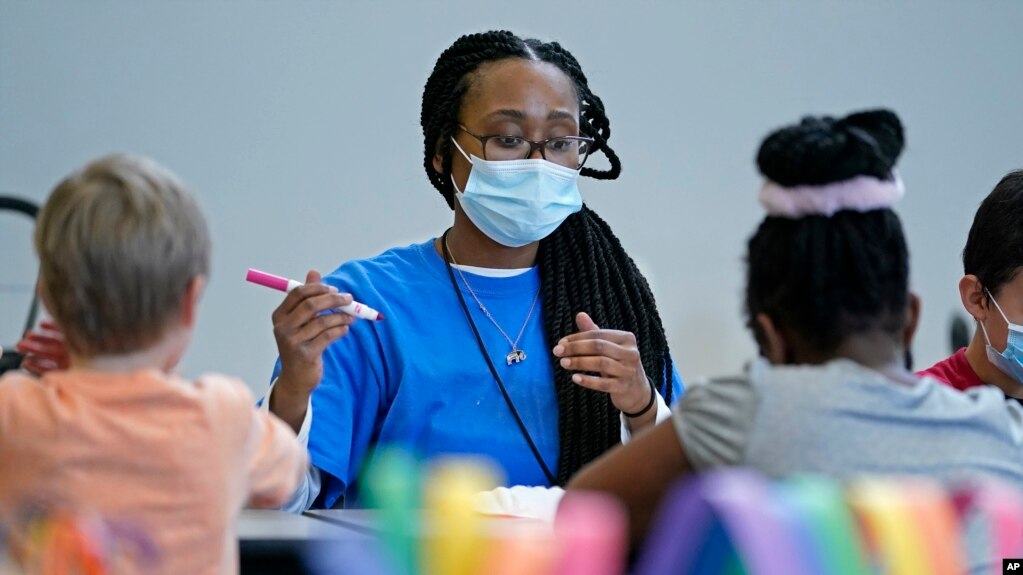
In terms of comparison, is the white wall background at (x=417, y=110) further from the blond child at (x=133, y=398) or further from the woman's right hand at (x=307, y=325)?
the blond child at (x=133, y=398)

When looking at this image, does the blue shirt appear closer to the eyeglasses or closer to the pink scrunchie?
the eyeglasses

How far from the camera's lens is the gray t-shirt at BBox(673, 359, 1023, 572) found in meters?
0.97

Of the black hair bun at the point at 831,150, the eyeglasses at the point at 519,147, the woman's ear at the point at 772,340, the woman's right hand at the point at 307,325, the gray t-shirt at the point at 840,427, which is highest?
the black hair bun at the point at 831,150

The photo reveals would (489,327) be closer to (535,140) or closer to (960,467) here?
(535,140)

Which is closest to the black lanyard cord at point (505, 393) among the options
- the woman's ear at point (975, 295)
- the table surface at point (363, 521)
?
the table surface at point (363, 521)

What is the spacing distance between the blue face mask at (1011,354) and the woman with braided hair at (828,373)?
2.48 ft

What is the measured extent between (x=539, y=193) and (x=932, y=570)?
1.12m

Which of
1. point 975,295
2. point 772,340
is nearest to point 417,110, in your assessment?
point 975,295

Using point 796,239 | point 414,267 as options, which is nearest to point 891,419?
point 796,239

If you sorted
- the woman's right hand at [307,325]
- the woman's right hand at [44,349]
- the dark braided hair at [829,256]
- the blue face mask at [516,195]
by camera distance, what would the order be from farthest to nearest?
the blue face mask at [516,195], the woman's right hand at [307,325], the woman's right hand at [44,349], the dark braided hair at [829,256]

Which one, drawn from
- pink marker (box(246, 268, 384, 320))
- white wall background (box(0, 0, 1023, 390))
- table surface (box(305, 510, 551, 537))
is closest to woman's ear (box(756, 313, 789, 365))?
table surface (box(305, 510, 551, 537))

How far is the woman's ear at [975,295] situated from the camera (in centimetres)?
189

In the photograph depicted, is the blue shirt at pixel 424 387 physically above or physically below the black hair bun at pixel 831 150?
below

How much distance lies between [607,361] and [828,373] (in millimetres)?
630
